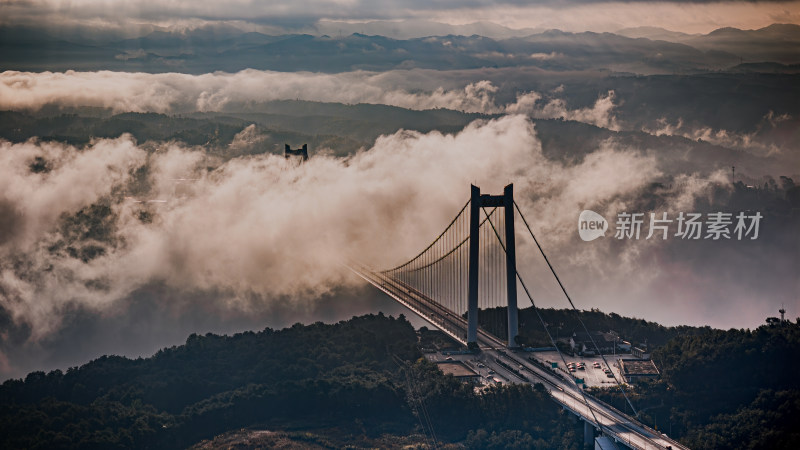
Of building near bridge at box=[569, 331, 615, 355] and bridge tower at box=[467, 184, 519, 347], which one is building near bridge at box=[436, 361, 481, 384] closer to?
bridge tower at box=[467, 184, 519, 347]

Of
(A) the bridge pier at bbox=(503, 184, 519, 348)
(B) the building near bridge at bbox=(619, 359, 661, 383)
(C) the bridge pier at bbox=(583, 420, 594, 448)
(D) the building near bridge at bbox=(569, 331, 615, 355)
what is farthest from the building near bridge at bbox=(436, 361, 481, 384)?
(C) the bridge pier at bbox=(583, 420, 594, 448)

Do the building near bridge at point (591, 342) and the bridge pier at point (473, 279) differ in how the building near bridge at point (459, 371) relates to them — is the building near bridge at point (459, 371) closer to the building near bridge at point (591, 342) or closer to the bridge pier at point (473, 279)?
the bridge pier at point (473, 279)

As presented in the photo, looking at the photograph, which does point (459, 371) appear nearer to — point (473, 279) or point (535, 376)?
point (535, 376)

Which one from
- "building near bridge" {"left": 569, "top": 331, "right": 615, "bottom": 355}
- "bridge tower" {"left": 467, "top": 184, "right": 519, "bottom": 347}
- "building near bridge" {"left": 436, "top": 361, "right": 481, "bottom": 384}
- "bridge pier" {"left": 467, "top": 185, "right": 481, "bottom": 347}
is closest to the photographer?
"building near bridge" {"left": 436, "top": 361, "right": 481, "bottom": 384}

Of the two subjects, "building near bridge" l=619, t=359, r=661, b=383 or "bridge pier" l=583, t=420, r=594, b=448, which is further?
"building near bridge" l=619, t=359, r=661, b=383

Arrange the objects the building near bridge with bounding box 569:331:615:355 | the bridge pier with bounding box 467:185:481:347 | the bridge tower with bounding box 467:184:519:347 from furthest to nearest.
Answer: the bridge tower with bounding box 467:184:519:347 → the bridge pier with bounding box 467:185:481:347 → the building near bridge with bounding box 569:331:615:355

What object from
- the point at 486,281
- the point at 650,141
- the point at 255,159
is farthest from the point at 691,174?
the point at 486,281

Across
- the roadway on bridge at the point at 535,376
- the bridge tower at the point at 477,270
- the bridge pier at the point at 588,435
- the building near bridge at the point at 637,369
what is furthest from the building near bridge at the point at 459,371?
the bridge pier at the point at 588,435

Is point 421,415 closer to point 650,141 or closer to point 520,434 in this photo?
point 520,434
